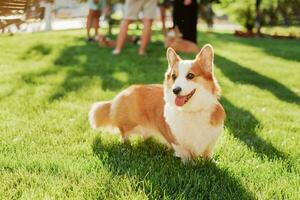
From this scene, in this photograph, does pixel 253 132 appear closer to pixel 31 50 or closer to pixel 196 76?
pixel 196 76

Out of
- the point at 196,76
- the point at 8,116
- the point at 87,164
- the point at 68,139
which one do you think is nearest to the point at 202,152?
the point at 196,76

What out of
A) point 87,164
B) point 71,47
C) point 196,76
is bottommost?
point 71,47

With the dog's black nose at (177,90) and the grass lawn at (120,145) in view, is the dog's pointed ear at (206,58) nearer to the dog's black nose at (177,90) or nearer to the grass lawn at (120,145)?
the dog's black nose at (177,90)

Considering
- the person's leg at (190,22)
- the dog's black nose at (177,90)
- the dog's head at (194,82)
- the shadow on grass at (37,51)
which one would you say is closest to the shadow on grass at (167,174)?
the dog's head at (194,82)

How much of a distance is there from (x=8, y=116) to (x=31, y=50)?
5.31 m

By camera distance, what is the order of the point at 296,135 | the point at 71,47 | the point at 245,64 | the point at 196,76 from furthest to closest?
the point at 71,47 → the point at 245,64 → the point at 296,135 → the point at 196,76

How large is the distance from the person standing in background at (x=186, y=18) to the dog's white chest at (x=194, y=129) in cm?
796

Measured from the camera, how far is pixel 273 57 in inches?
462

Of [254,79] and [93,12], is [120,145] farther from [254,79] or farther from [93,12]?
[93,12]

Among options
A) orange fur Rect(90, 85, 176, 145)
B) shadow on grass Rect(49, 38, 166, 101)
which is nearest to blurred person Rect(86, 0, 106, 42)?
shadow on grass Rect(49, 38, 166, 101)

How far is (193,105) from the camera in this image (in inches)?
148

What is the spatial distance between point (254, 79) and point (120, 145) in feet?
15.3

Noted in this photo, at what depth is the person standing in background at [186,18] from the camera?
11.6 metres

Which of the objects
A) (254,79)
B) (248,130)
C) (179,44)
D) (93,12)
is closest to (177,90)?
(248,130)
